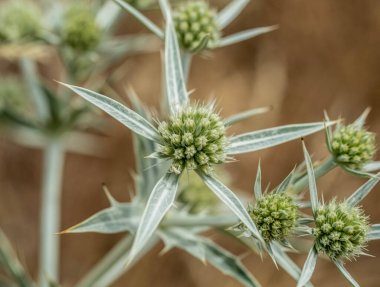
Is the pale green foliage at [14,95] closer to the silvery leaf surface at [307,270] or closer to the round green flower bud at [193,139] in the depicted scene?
the round green flower bud at [193,139]

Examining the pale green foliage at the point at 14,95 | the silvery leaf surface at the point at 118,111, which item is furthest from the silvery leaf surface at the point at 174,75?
the pale green foliage at the point at 14,95

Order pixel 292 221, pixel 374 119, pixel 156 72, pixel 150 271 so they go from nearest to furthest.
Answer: pixel 292 221, pixel 150 271, pixel 374 119, pixel 156 72

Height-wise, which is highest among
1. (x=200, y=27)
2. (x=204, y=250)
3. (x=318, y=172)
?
(x=200, y=27)

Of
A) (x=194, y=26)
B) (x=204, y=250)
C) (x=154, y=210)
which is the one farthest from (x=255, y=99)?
(x=154, y=210)

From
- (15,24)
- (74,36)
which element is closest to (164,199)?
(74,36)

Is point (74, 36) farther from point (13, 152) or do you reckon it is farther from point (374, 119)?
point (374, 119)

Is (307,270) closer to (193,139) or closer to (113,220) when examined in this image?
(193,139)
